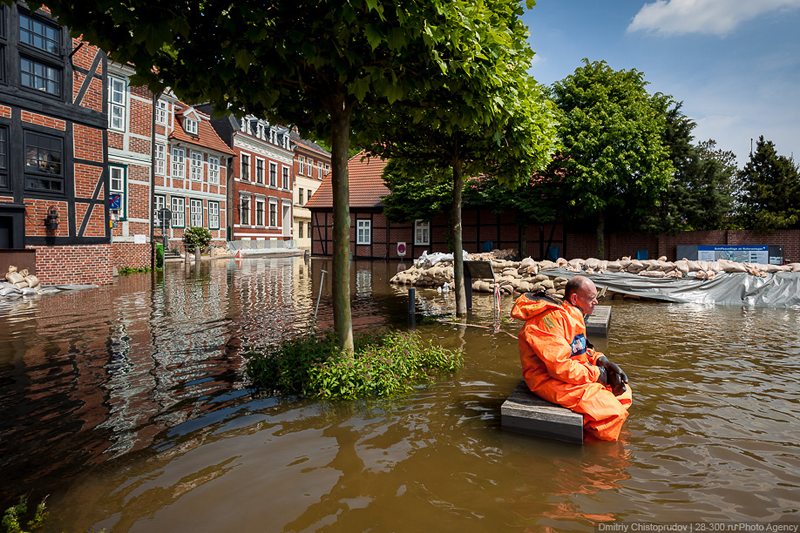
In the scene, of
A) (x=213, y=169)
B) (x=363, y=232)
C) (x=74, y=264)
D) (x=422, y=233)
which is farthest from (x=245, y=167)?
(x=74, y=264)

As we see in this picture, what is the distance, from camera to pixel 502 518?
284cm

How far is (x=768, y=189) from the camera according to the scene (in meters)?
22.9

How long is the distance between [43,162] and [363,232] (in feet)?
67.4

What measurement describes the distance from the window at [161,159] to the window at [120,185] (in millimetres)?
6072

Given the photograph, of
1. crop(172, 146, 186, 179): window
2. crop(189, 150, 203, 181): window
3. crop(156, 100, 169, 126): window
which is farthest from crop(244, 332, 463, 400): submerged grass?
crop(189, 150, 203, 181): window

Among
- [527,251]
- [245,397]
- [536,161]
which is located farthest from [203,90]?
[527,251]

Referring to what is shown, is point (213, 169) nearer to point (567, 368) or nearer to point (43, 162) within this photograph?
point (43, 162)

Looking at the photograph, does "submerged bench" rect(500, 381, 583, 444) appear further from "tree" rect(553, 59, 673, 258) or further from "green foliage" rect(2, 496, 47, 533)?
"tree" rect(553, 59, 673, 258)

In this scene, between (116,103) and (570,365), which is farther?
(116,103)

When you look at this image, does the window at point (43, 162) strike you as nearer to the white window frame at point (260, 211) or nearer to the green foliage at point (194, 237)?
the green foliage at point (194, 237)

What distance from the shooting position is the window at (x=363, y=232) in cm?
3322

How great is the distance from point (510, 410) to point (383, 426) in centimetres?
112

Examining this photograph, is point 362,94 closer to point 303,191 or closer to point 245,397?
point 245,397

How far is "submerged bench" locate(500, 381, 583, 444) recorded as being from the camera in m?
3.72
